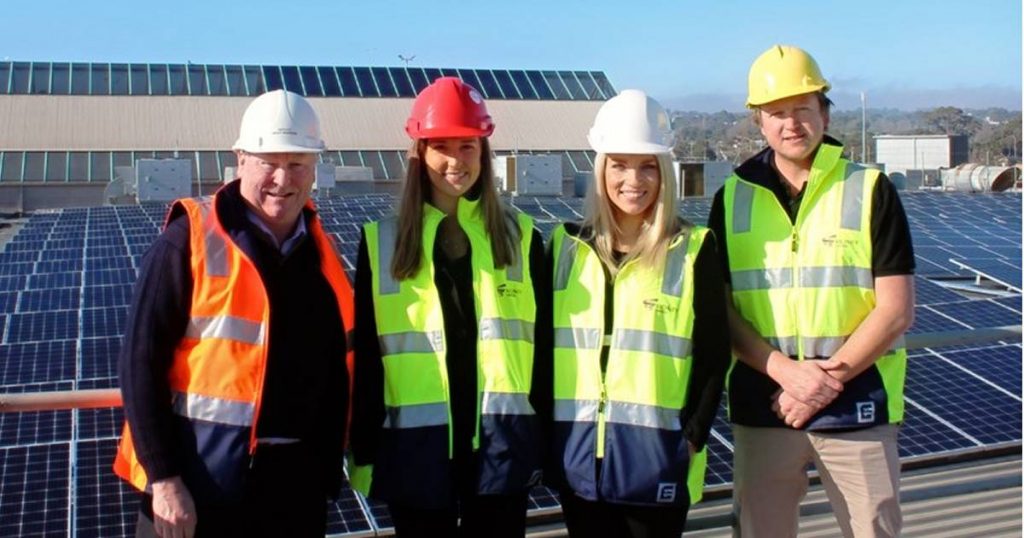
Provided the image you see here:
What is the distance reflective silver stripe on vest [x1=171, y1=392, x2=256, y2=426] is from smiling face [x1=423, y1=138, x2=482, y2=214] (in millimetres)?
954

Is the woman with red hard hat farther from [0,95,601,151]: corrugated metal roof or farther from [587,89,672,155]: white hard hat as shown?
[0,95,601,151]: corrugated metal roof

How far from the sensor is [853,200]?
12.7 feet

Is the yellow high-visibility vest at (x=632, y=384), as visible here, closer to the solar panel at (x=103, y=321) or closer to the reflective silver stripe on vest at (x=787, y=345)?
the reflective silver stripe on vest at (x=787, y=345)

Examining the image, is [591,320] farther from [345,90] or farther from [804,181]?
[345,90]

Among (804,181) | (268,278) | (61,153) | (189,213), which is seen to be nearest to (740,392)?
(804,181)

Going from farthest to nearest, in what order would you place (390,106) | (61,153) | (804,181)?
(390,106), (61,153), (804,181)

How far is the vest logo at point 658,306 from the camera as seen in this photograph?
373 cm

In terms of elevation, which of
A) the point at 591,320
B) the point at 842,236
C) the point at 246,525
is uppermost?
the point at 842,236

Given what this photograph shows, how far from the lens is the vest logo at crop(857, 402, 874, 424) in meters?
3.91

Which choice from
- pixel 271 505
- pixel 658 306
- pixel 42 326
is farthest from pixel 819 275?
pixel 42 326

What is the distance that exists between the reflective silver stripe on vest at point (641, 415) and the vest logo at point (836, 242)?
79 cm

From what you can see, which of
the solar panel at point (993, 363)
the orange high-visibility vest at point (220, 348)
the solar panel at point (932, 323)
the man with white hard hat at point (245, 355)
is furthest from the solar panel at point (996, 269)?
the orange high-visibility vest at point (220, 348)

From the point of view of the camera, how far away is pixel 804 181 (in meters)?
4.02

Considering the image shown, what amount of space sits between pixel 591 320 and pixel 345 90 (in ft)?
126
